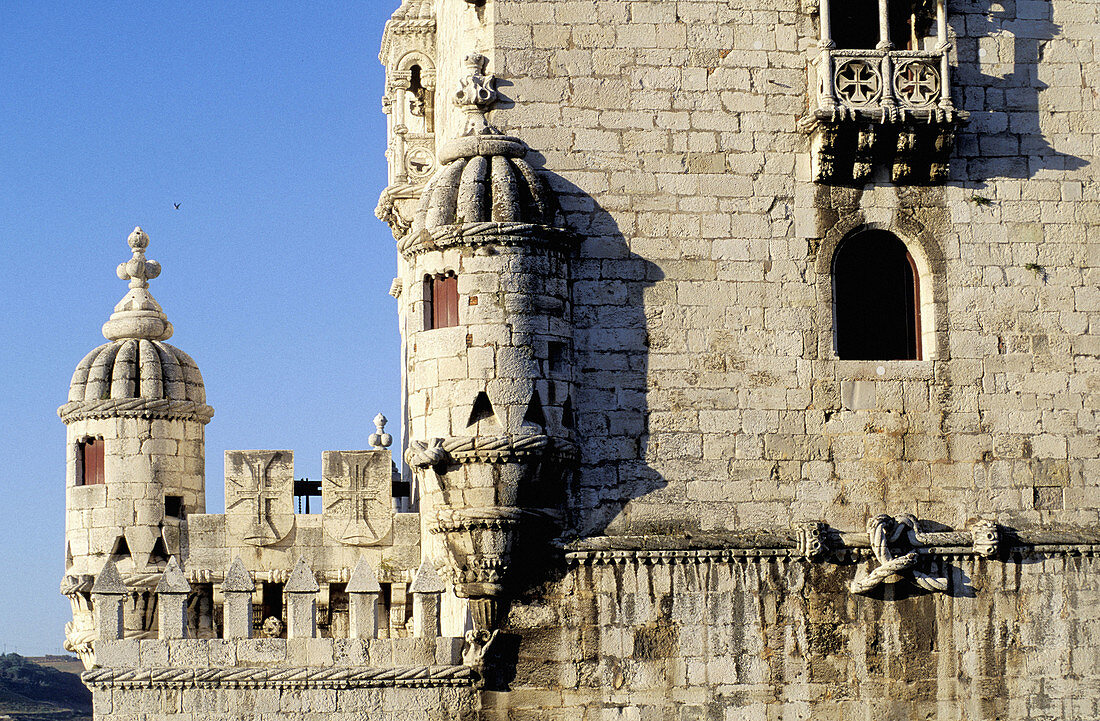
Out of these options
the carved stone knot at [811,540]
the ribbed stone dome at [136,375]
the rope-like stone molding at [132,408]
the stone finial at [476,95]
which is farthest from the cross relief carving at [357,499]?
the carved stone knot at [811,540]

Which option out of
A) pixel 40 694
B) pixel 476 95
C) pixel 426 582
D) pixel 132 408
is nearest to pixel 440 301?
pixel 476 95

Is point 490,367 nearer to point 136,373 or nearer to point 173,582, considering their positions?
point 173,582

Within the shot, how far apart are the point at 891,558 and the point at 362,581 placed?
5.78 metres

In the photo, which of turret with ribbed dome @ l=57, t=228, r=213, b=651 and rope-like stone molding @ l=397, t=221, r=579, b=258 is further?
turret with ribbed dome @ l=57, t=228, r=213, b=651

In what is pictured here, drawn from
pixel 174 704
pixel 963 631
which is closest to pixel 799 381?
pixel 963 631

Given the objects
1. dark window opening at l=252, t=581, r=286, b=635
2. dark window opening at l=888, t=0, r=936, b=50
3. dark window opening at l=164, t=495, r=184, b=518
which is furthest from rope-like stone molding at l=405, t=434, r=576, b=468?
dark window opening at l=888, t=0, r=936, b=50

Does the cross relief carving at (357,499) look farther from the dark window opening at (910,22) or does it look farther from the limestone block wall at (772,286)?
the dark window opening at (910,22)

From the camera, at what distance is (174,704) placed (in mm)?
18797

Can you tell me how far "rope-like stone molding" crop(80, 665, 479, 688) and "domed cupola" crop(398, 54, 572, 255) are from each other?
15.2 feet

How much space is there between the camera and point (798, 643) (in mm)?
19297

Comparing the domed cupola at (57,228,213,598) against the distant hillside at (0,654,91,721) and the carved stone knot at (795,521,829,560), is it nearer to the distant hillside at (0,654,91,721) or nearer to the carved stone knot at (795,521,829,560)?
the carved stone knot at (795,521,829,560)

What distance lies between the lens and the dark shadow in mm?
20484

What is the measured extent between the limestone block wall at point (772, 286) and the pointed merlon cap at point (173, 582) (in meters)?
4.33

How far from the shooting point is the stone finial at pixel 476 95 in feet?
64.3
